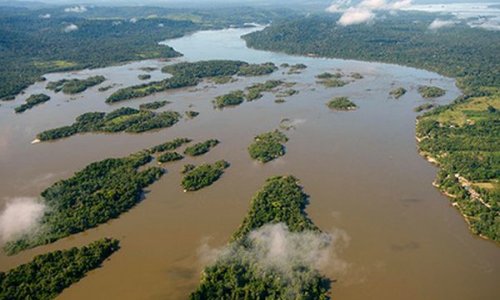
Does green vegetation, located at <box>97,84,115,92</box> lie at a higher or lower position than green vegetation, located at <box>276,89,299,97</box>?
lower

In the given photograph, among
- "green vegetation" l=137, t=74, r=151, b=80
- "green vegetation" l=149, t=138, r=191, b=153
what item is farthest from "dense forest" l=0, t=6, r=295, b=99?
"green vegetation" l=149, t=138, r=191, b=153

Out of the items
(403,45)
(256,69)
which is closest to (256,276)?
(256,69)

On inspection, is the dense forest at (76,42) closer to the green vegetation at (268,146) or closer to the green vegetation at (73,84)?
the green vegetation at (73,84)

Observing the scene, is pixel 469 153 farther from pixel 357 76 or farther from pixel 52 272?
pixel 52 272

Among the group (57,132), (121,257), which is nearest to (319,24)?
(57,132)

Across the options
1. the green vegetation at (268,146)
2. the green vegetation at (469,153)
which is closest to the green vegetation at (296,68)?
the green vegetation at (469,153)

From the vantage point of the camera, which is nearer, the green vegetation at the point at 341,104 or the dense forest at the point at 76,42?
the green vegetation at the point at 341,104

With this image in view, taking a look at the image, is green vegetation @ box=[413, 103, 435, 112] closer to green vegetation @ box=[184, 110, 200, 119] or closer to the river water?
the river water
